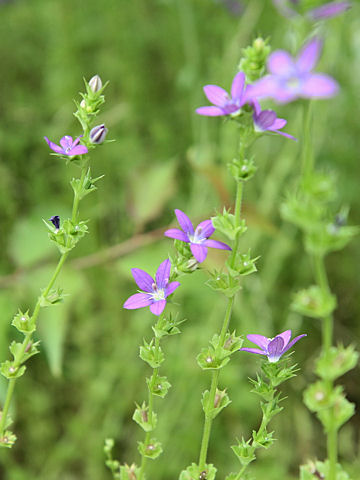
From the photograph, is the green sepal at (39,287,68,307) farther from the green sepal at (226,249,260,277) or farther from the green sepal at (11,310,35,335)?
the green sepal at (226,249,260,277)

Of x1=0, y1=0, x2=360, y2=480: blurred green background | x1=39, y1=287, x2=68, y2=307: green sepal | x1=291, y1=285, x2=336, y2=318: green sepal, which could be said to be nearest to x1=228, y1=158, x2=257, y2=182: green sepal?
x1=291, y1=285, x2=336, y2=318: green sepal

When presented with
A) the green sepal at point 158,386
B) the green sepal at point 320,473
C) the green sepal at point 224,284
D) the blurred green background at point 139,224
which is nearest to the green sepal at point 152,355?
the green sepal at point 158,386

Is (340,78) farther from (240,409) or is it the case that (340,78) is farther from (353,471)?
(353,471)

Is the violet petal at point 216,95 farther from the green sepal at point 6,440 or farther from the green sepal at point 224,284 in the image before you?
the green sepal at point 6,440

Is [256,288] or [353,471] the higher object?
[256,288]

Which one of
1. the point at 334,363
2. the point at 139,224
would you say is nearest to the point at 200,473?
the point at 334,363

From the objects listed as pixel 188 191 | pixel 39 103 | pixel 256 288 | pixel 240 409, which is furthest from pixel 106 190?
pixel 240 409
